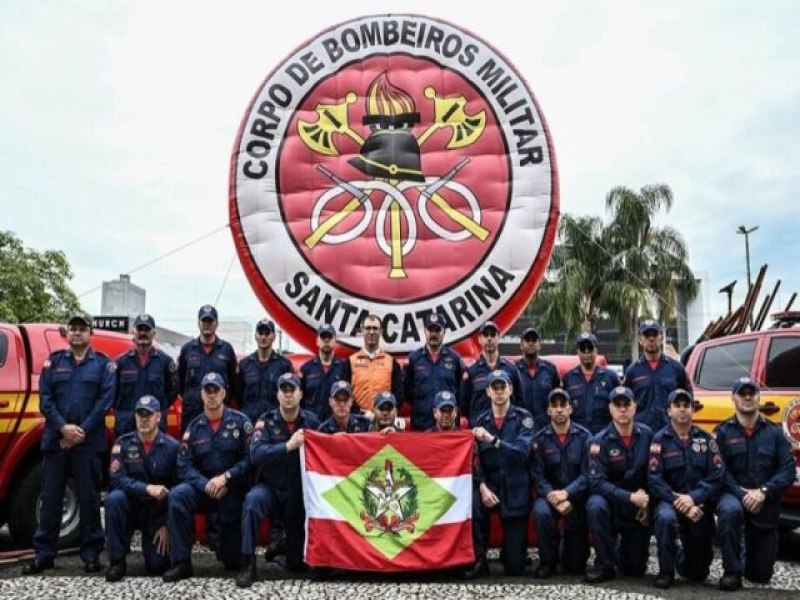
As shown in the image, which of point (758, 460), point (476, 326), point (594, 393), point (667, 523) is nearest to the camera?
point (667, 523)

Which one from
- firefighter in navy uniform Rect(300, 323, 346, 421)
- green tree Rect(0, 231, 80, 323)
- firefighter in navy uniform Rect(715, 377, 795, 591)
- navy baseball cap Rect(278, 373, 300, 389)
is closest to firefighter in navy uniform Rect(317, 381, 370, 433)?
navy baseball cap Rect(278, 373, 300, 389)

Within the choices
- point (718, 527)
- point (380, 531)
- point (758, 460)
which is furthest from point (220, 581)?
point (758, 460)


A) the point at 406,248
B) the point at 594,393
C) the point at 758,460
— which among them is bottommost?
the point at 758,460

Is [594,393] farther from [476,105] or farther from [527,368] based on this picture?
[476,105]

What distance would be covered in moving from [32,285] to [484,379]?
18.1 metres

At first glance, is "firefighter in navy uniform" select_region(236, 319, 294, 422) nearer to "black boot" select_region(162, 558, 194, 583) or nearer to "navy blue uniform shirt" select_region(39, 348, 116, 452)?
"navy blue uniform shirt" select_region(39, 348, 116, 452)

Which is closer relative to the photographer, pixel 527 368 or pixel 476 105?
pixel 527 368

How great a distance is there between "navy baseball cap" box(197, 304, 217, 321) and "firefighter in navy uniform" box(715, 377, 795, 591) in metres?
3.89

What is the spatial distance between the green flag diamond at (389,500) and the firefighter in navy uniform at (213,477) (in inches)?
26.0

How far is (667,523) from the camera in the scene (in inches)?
193

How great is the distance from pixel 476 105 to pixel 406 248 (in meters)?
1.49

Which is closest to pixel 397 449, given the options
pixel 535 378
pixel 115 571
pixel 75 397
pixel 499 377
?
pixel 499 377

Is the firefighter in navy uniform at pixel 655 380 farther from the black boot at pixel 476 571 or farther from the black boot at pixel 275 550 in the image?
the black boot at pixel 275 550

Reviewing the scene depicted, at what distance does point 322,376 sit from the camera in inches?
243
